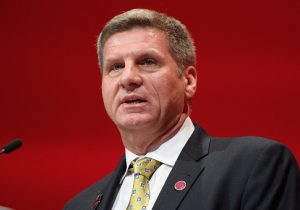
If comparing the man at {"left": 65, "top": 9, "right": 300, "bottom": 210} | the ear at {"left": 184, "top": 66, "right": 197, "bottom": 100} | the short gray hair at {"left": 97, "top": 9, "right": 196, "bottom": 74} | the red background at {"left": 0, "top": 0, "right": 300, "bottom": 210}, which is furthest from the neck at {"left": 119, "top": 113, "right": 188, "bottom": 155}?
the red background at {"left": 0, "top": 0, "right": 300, "bottom": 210}

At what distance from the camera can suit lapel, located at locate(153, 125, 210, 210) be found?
7.19ft

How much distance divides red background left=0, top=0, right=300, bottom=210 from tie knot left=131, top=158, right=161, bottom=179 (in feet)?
2.71

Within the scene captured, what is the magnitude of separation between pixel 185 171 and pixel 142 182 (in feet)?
0.65

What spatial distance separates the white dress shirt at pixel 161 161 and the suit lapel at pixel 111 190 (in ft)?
0.07

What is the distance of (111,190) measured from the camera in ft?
8.33

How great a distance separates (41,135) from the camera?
3387 mm

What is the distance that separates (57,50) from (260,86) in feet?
3.85

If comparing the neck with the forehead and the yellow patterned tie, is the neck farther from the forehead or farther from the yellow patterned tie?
the forehead

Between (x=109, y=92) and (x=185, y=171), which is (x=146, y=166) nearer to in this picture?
(x=185, y=171)

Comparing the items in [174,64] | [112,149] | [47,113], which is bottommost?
[112,149]

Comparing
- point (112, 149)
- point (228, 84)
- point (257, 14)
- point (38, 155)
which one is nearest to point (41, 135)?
point (38, 155)

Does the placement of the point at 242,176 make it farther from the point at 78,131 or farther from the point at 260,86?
the point at 78,131

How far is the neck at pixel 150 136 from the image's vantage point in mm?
2449

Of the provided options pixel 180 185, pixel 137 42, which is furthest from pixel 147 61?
pixel 180 185
